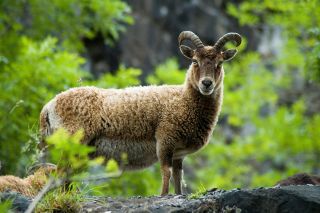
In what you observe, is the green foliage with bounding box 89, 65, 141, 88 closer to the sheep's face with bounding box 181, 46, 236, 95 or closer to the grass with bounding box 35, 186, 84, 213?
the sheep's face with bounding box 181, 46, 236, 95

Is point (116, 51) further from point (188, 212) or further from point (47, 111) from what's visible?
point (188, 212)

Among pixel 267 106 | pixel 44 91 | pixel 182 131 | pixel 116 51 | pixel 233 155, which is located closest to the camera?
pixel 182 131

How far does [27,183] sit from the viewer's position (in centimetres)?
1159

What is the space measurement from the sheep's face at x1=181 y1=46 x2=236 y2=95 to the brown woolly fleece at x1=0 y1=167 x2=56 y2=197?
2895 mm

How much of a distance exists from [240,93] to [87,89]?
23804 mm

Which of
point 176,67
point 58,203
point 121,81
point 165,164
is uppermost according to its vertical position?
point 176,67

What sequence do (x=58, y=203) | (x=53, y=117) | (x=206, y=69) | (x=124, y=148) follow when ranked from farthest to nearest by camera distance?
(x=206, y=69) → (x=53, y=117) → (x=124, y=148) → (x=58, y=203)

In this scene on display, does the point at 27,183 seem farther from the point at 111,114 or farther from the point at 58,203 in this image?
the point at 58,203

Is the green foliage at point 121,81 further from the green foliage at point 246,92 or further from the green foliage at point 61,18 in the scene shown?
the green foliage at point 246,92

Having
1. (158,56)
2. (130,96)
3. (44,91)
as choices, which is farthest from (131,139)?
→ (158,56)

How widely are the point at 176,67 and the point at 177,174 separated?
14.7 meters

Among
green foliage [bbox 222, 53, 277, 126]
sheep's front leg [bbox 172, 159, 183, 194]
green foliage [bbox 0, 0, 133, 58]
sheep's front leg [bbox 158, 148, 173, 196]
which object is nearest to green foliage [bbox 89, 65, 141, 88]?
green foliage [bbox 0, 0, 133, 58]

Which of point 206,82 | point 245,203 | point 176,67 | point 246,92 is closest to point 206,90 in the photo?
point 206,82

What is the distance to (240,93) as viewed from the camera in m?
35.7
